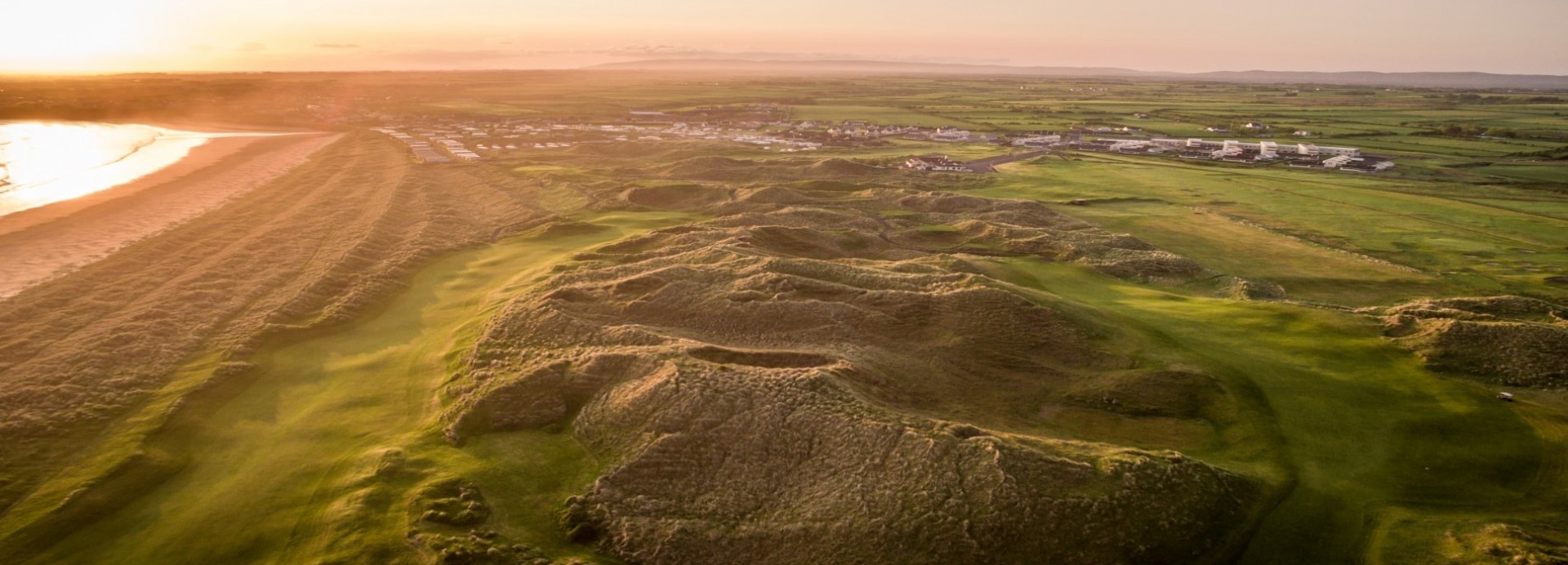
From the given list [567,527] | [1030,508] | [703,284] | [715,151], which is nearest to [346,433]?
[567,527]

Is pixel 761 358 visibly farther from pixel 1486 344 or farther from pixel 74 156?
pixel 74 156

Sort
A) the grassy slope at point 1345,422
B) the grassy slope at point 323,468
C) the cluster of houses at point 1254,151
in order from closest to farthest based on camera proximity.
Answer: the grassy slope at point 323,468 < the grassy slope at point 1345,422 < the cluster of houses at point 1254,151

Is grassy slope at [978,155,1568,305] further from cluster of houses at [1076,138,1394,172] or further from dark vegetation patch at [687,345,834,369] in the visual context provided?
dark vegetation patch at [687,345,834,369]

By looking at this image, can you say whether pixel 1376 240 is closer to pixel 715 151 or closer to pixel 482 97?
pixel 715 151

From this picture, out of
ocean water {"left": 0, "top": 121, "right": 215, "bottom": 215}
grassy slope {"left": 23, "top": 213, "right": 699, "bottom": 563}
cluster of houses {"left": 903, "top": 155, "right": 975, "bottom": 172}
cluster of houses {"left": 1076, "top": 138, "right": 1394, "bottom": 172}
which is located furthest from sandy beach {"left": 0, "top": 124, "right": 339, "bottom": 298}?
cluster of houses {"left": 1076, "top": 138, "right": 1394, "bottom": 172}

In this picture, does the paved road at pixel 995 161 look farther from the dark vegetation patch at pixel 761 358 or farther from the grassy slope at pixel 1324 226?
the dark vegetation patch at pixel 761 358

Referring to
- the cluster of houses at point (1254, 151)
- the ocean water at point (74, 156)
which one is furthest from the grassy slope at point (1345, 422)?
the ocean water at point (74, 156)
